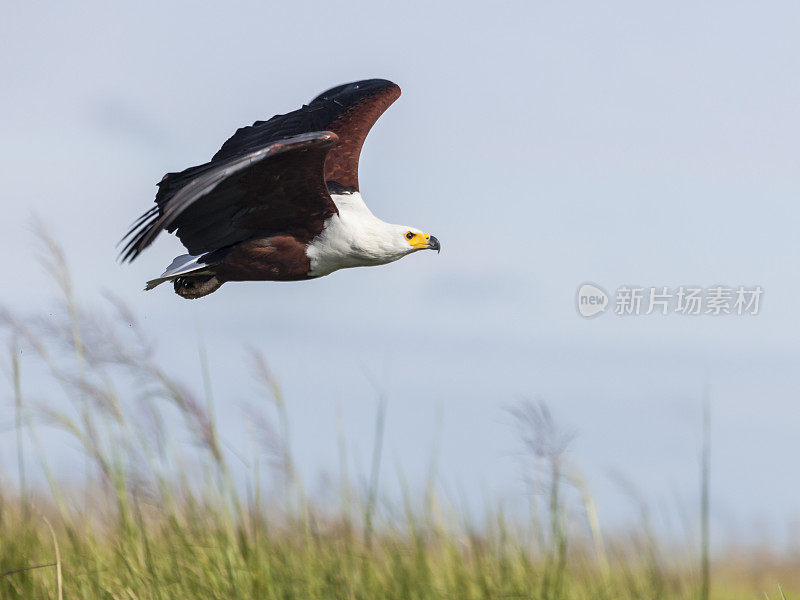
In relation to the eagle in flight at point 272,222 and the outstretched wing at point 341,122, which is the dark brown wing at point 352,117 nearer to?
the outstretched wing at point 341,122

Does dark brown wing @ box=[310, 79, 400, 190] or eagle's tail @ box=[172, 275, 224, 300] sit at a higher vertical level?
dark brown wing @ box=[310, 79, 400, 190]

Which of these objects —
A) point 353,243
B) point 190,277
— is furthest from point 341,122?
point 190,277

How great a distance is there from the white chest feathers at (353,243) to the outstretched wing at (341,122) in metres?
0.71

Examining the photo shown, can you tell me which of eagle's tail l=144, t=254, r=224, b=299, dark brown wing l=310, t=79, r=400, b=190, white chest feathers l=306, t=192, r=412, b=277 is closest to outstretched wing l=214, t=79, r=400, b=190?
dark brown wing l=310, t=79, r=400, b=190

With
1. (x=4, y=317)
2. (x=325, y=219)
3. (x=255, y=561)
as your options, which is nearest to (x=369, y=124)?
(x=325, y=219)

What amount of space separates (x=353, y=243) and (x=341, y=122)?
1809 millimetres

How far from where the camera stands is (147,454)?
360cm

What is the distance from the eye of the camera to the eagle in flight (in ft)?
16.2

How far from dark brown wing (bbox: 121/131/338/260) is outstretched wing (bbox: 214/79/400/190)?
0.88 m

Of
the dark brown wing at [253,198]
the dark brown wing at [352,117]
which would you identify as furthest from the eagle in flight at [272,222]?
the dark brown wing at [352,117]

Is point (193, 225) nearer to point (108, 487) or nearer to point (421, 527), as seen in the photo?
point (108, 487)

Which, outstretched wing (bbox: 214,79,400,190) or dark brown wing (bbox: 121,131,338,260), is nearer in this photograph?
dark brown wing (bbox: 121,131,338,260)

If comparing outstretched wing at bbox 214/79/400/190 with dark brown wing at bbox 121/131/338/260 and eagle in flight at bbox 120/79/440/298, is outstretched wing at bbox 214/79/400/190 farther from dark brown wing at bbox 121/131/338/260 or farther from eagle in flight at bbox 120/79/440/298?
dark brown wing at bbox 121/131/338/260

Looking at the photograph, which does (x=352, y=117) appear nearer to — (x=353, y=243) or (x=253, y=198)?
(x=353, y=243)
